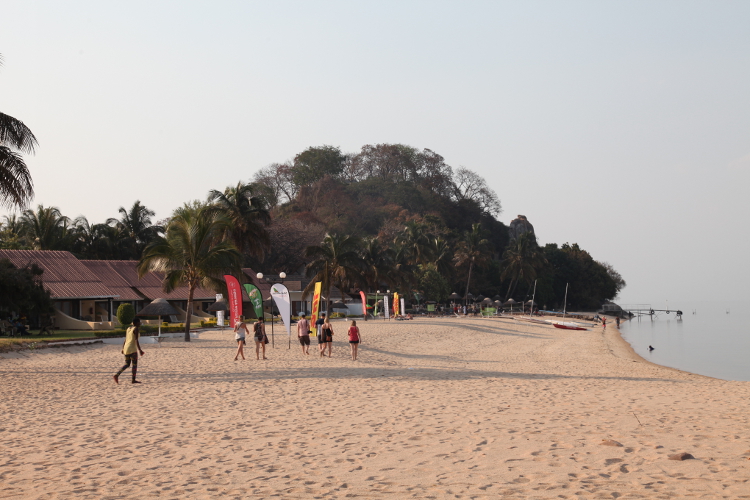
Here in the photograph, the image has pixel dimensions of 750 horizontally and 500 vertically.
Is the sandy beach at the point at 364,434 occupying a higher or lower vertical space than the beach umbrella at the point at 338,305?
lower

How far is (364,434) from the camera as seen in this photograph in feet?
28.0

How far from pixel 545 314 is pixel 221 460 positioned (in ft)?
215

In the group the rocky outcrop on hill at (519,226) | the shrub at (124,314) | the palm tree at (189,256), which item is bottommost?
the shrub at (124,314)

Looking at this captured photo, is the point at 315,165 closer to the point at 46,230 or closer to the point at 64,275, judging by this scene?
the point at 46,230

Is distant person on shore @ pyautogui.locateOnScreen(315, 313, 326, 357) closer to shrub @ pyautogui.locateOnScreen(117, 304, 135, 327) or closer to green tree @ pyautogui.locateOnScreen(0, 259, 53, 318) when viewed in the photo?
green tree @ pyautogui.locateOnScreen(0, 259, 53, 318)

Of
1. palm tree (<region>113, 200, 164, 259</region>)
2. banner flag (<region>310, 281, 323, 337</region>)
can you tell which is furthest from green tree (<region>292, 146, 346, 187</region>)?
banner flag (<region>310, 281, 323, 337</region>)

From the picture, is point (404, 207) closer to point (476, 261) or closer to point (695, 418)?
point (476, 261)

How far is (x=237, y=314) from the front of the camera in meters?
22.3

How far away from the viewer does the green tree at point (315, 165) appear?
307 feet

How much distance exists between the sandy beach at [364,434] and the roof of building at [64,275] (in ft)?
53.8

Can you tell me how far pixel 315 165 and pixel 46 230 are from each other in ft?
175

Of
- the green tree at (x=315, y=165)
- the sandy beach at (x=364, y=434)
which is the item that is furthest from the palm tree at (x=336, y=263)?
the green tree at (x=315, y=165)

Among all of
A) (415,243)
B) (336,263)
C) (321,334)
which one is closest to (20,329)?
(321,334)

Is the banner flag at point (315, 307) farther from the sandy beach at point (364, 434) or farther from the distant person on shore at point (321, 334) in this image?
the sandy beach at point (364, 434)
